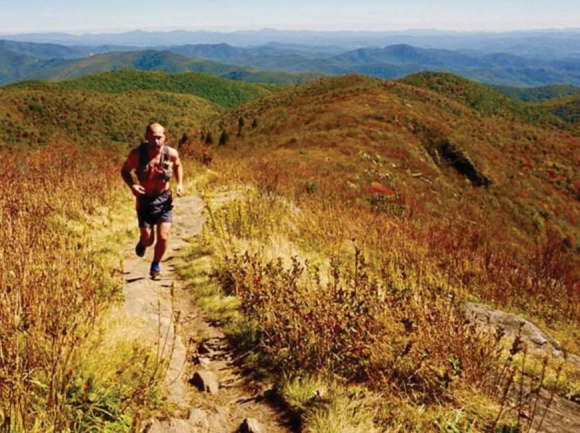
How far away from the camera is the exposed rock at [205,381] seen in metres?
3.55

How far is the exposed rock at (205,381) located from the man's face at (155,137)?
10.2ft

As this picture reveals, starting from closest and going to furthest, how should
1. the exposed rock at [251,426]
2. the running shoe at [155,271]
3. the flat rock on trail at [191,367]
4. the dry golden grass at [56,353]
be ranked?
the dry golden grass at [56,353]
the exposed rock at [251,426]
the flat rock on trail at [191,367]
the running shoe at [155,271]

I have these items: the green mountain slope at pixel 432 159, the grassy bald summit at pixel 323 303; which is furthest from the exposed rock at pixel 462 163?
the grassy bald summit at pixel 323 303

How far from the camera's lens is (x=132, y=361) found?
3.28 meters

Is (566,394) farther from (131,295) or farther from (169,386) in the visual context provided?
(131,295)

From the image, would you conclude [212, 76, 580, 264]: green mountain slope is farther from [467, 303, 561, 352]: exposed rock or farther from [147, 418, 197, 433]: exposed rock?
[147, 418, 197, 433]: exposed rock

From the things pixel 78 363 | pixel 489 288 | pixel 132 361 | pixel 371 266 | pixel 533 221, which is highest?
pixel 78 363

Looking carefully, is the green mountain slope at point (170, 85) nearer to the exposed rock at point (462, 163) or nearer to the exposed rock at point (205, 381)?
the exposed rock at point (462, 163)

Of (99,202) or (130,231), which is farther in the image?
(99,202)

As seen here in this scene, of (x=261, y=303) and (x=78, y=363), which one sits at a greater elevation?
(x=78, y=363)

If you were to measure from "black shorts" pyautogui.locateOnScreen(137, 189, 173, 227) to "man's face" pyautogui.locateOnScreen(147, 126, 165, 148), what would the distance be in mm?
665

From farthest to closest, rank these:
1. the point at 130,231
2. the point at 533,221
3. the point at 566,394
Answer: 1. the point at 533,221
2. the point at 130,231
3. the point at 566,394

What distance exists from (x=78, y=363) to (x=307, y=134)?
99.8 feet

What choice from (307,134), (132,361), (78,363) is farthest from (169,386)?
(307,134)
